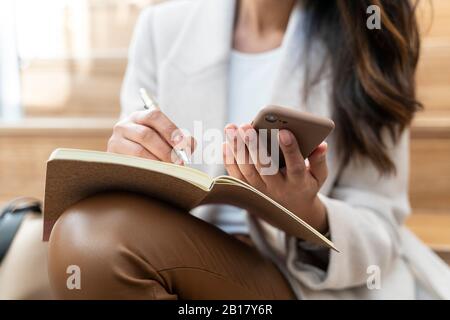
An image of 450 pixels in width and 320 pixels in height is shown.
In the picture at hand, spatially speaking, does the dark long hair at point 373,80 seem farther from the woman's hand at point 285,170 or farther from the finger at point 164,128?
the finger at point 164,128

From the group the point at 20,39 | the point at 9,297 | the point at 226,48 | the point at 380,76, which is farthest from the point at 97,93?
the point at 380,76

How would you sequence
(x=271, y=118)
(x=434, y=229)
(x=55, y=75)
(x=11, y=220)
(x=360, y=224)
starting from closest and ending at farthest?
(x=271, y=118) < (x=360, y=224) < (x=11, y=220) < (x=434, y=229) < (x=55, y=75)

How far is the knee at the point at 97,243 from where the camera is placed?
19.5 inches

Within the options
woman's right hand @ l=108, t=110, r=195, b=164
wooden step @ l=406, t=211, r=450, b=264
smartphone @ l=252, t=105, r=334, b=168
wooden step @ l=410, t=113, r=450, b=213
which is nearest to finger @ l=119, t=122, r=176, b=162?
woman's right hand @ l=108, t=110, r=195, b=164

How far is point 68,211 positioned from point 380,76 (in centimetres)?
47

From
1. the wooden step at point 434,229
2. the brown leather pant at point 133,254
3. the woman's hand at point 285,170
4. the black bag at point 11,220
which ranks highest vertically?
the woman's hand at point 285,170

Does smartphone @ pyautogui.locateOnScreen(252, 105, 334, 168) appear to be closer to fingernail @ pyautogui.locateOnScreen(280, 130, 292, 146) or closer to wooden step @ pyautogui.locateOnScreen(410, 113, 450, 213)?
fingernail @ pyautogui.locateOnScreen(280, 130, 292, 146)

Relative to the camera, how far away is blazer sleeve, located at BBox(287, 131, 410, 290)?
66cm

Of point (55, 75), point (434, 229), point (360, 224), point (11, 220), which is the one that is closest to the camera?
point (360, 224)

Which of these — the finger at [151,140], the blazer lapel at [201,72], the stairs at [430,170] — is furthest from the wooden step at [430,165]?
the finger at [151,140]

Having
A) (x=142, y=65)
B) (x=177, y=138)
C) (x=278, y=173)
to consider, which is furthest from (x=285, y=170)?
(x=142, y=65)

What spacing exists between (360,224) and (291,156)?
233 mm

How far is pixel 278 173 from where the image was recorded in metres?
0.54

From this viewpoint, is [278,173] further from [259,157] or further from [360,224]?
[360,224]
